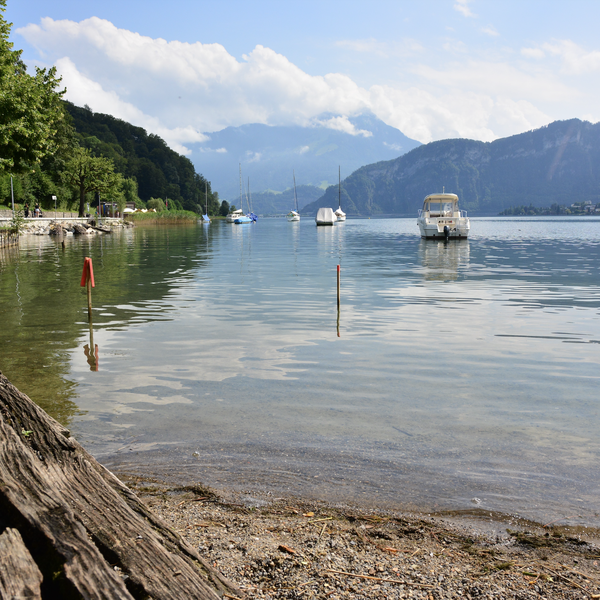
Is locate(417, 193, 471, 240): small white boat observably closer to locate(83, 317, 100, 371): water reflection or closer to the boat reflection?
the boat reflection

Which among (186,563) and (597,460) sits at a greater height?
(186,563)

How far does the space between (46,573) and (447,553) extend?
3.40 meters

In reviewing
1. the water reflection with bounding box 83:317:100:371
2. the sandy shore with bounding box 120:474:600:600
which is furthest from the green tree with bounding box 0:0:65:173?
the sandy shore with bounding box 120:474:600:600

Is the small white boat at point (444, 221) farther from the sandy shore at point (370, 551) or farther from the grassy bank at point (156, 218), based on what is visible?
the grassy bank at point (156, 218)

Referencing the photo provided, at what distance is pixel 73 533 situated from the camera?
131 inches

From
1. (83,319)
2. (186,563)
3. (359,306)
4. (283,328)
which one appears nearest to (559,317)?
(359,306)

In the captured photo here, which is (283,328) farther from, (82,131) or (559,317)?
(82,131)

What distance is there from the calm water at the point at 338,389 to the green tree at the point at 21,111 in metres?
14.8

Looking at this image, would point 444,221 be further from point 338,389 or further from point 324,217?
point 324,217

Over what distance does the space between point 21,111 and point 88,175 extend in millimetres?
68897

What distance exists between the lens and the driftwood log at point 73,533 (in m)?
3.11

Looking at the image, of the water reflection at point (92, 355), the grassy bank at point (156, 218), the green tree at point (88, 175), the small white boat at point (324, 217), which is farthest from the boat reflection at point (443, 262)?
the grassy bank at point (156, 218)

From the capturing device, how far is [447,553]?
16.6 ft

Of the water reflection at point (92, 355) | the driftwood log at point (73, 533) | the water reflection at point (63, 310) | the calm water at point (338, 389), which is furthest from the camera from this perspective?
the water reflection at point (92, 355)
